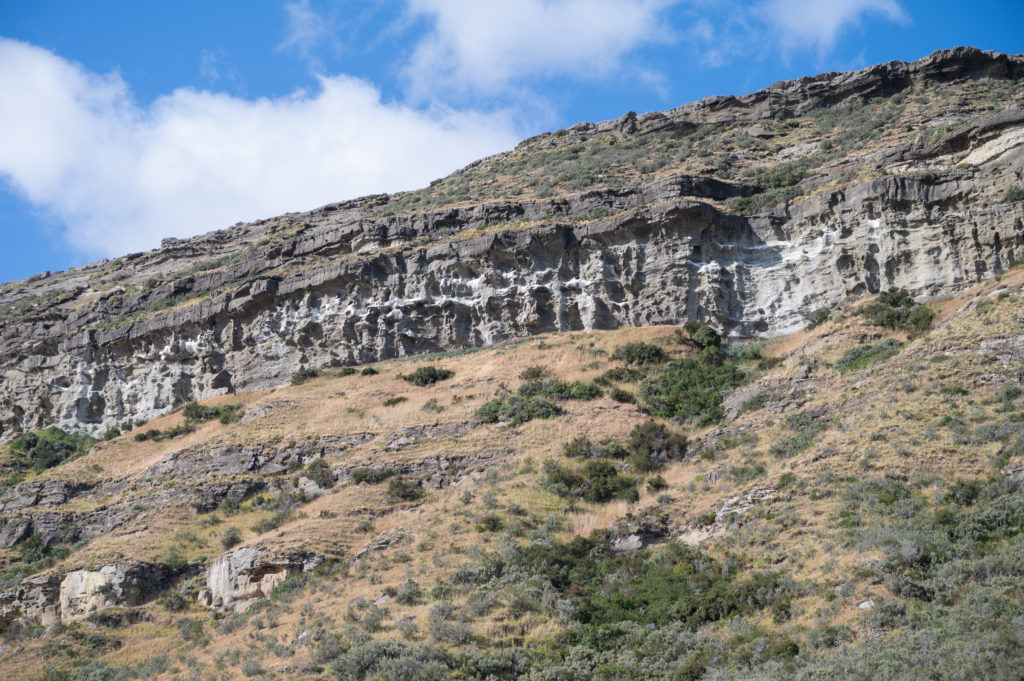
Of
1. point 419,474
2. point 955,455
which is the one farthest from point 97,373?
point 955,455

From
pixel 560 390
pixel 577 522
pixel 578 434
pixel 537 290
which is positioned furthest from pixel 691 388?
pixel 537 290

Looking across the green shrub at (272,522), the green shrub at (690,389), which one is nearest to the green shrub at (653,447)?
the green shrub at (690,389)

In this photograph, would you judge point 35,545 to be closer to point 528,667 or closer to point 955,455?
point 528,667

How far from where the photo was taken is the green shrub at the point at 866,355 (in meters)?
29.6

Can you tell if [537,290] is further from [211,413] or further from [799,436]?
[799,436]

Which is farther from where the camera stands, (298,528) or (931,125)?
(931,125)

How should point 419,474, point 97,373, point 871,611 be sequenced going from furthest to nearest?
point 97,373 < point 419,474 < point 871,611

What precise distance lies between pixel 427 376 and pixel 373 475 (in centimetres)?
856

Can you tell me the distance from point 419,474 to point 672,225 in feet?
64.4

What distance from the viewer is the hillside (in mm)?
19156

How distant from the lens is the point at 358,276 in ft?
156

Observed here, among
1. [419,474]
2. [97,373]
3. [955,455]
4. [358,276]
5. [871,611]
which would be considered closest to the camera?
[871,611]

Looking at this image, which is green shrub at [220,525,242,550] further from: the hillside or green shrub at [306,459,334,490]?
green shrub at [306,459,334,490]

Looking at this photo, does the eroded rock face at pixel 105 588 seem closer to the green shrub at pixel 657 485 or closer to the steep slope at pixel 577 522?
the steep slope at pixel 577 522
